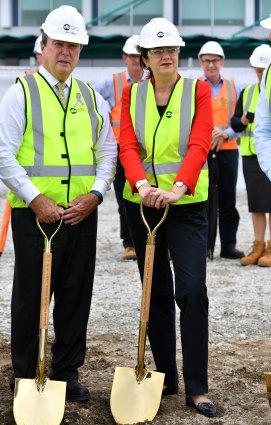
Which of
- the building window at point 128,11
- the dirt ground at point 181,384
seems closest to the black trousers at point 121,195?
the dirt ground at point 181,384

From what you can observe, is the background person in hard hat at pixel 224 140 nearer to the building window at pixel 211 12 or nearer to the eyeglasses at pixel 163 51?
the eyeglasses at pixel 163 51

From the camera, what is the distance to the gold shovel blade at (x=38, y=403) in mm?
4285

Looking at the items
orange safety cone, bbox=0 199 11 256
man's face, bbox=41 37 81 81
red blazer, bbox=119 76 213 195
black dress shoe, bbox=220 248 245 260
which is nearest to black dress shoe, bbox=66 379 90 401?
red blazer, bbox=119 76 213 195

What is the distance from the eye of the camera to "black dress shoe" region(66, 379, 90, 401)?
15.6ft

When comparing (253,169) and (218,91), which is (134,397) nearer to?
(253,169)

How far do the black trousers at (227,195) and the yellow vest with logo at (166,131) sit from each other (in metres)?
4.83

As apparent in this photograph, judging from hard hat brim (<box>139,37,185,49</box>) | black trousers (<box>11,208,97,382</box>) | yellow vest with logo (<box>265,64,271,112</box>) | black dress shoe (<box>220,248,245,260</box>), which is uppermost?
hard hat brim (<box>139,37,185,49</box>)

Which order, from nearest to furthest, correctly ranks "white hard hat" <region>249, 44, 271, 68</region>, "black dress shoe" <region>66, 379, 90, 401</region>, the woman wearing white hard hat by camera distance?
the woman wearing white hard hat
"black dress shoe" <region>66, 379, 90, 401</region>
"white hard hat" <region>249, 44, 271, 68</region>

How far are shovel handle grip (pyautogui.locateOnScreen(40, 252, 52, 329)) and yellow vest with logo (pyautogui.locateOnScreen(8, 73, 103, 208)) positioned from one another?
352 millimetres

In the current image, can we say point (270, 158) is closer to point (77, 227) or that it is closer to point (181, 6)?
point (77, 227)

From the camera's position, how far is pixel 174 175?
4668 mm

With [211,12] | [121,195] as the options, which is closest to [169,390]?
[121,195]

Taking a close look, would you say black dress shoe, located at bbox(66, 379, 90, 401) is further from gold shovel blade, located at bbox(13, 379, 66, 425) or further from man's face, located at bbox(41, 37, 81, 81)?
man's face, located at bbox(41, 37, 81, 81)

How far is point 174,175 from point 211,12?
23.8m
